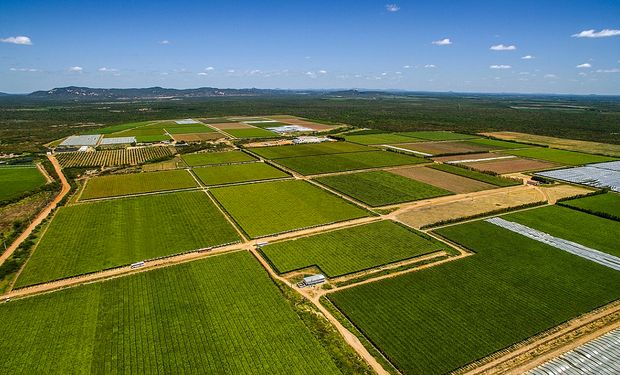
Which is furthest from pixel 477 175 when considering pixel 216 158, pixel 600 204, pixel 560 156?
pixel 216 158

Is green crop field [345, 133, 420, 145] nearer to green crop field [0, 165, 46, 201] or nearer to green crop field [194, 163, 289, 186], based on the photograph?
green crop field [194, 163, 289, 186]

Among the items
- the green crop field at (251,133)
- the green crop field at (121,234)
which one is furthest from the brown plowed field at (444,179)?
the green crop field at (251,133)

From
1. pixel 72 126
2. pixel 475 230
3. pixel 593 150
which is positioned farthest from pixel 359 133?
pixel 72 126

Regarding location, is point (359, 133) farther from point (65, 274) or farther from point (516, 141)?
point (65, 274)

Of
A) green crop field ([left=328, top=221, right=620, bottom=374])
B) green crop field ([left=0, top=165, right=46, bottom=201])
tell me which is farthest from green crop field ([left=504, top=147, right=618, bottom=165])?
green crop field ([left=0, top=165, right=46, bottom=201])

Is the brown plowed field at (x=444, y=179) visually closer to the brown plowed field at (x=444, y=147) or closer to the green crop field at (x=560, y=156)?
the brown plowed field at (x=444, y=147)

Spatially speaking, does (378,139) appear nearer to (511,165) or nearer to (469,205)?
(511,165)
